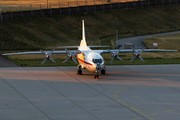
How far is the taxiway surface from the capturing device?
2691 cm

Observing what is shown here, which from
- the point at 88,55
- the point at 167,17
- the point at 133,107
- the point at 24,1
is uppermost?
the point at 24,1

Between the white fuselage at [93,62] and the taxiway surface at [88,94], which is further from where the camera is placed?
the white fuselage at [93,62]

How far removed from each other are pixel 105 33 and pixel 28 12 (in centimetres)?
2819

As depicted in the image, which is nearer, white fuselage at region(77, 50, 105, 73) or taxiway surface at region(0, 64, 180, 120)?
taxiway surface at region(0, 64, 180, 120)

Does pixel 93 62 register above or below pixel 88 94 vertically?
above

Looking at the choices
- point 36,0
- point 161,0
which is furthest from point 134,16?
point 36,0

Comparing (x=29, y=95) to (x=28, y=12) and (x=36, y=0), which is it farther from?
(x=36, y=0)

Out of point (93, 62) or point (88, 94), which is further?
point (93, 62)

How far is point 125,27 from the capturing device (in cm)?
11438

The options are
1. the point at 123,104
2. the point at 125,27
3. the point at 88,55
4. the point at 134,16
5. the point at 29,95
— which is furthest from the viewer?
the point at 134,16

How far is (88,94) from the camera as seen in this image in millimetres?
34125

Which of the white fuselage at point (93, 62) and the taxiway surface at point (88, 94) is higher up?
the white fuselage at point (93, 62)

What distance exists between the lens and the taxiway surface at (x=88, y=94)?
26.9 metres

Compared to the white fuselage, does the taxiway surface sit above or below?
below
